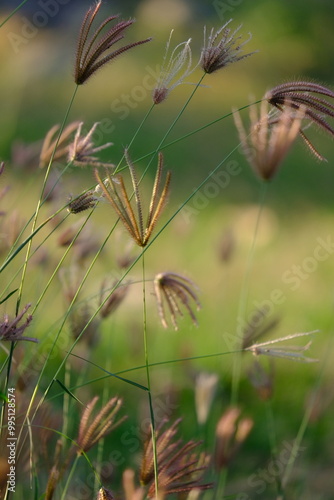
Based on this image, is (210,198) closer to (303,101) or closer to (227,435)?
(227,435)

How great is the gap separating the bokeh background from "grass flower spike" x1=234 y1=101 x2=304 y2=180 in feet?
0.34

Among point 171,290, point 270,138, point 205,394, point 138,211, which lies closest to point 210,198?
point 205,394

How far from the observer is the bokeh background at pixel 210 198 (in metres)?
2.70

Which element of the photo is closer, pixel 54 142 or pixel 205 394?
pixel 54 142

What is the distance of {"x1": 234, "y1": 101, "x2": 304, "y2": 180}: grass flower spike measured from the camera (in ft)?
3.95

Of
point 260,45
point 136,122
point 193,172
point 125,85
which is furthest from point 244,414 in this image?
point 260,45

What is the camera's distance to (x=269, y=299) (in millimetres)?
3877

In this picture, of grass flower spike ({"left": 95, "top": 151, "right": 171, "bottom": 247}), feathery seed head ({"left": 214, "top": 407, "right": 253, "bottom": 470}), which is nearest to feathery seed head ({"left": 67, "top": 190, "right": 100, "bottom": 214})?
grass flower spike ({"left": 95, "top": 151, "right": 171, "bottom": 247})

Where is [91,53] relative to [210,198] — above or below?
below

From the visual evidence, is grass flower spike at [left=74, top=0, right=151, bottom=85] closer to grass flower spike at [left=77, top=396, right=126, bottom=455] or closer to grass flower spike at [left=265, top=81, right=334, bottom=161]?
grass flower spike at [left=265, top=81, right=334, bottom=161]

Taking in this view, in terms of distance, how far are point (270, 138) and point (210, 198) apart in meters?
3.53

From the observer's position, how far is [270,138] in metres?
1.31

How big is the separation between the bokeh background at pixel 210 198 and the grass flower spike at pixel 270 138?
0.10 metres

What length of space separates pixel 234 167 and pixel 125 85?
2.17 meters
